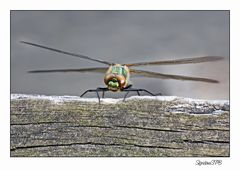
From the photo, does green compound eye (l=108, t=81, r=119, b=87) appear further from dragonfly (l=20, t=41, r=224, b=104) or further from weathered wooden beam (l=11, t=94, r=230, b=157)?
weathered wooden beam (l=11, t=94, r=230, b=157)

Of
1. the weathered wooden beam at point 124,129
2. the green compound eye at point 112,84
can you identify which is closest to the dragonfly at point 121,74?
the green compound eye at point 112,84

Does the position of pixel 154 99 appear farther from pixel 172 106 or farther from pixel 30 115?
pixel 30 115

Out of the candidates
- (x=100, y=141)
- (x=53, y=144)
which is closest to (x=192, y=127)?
(x=100, y=141)

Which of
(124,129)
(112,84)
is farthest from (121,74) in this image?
(124,129)

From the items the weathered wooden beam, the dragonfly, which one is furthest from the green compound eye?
the weathered wooden beam

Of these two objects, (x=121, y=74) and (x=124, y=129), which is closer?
(x=124, y=129)

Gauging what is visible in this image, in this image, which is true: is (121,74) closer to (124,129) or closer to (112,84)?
(112,84)

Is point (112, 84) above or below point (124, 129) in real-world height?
above

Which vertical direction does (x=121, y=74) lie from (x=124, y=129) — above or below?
above
